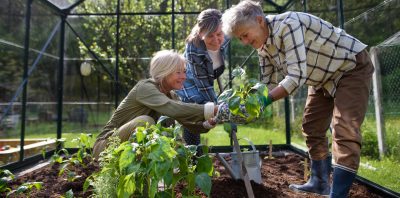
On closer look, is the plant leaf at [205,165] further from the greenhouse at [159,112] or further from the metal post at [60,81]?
the metal post at [60,81]

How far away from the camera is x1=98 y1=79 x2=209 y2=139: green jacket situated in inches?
81.3

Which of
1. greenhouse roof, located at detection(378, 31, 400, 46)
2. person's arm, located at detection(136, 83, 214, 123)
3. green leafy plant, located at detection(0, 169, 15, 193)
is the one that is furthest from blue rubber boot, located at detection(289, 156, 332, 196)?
green leafy plant, located at detection(0, 169, 15, 193)

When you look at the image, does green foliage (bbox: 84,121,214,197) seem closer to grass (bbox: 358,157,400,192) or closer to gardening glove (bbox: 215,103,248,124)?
gardening glove (bbox: 215,103,248,124)

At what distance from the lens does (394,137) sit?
11.5 feet

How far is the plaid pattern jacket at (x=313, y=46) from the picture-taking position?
76.0 inches

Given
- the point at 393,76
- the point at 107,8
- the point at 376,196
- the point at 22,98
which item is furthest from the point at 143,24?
the point at 376,196

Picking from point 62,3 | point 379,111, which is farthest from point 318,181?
point 62,3

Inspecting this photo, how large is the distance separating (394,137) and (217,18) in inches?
81.7

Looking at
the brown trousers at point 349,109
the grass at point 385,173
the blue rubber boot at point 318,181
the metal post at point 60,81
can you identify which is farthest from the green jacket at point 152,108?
the metal post at point 60,81

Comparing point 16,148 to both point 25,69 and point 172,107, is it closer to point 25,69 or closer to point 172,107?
point 25,69

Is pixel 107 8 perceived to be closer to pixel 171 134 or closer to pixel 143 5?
pixel 143 5

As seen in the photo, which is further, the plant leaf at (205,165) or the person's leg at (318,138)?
the person's leg at (318,138)

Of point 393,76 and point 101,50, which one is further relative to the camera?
point 101,50

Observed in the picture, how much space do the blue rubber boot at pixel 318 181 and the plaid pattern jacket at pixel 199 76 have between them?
32.1 inches
